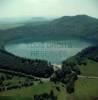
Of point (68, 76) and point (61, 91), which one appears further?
point (68, 76)

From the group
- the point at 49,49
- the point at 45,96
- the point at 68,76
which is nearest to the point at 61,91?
the point at 45,96

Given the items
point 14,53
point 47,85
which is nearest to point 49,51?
point 14,53

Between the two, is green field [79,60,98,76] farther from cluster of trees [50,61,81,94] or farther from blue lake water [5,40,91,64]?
blue lake water [5,40,91,64]

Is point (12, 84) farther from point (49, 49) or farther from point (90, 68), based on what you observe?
point (49, 49)

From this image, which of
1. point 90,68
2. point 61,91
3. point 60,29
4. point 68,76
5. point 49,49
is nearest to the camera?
point 61,91

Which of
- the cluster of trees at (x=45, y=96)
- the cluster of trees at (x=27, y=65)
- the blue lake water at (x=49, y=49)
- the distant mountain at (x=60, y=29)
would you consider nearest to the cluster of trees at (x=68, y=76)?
the cluster of trees at (x=27, y=65)

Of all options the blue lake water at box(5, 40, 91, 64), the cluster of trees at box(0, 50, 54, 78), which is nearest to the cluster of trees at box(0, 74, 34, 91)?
the cluster of trees at box(0, 50, 54, 78)
